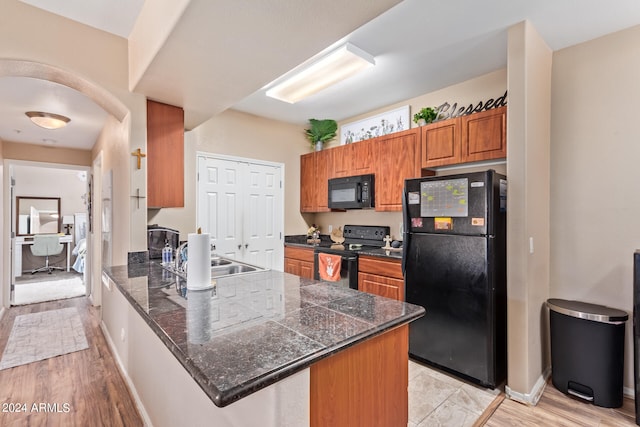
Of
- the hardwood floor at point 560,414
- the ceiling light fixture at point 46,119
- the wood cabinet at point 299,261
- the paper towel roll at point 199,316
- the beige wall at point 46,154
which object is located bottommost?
the hardwood floor at point 560,414

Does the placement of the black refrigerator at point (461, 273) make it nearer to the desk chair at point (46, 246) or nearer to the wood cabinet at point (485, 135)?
the wood cabinet at point (485, 135)

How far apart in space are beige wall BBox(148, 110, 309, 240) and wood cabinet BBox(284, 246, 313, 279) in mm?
361

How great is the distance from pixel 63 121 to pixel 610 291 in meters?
5.42

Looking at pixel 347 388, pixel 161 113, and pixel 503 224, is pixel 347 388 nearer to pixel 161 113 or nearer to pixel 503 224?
pixel 503 224

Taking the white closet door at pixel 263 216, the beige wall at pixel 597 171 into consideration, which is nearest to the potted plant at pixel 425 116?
the beige wall at pixel 597 171

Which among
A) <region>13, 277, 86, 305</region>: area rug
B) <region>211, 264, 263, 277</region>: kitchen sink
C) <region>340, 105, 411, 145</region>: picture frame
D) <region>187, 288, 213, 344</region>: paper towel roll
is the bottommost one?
<region>13, 277, 86, 305</region>: area rug

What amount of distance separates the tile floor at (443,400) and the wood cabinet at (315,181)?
2.47 meters

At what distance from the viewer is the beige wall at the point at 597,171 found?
7.50 feet

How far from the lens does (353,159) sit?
3.95 m

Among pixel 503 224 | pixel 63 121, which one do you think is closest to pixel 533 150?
pixel 503 224

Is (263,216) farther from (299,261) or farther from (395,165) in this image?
(395,165)

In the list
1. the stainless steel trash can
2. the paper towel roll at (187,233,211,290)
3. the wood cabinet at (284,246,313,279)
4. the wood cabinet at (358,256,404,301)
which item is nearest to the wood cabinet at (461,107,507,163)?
the wood cabinet at (358,256,404,301)

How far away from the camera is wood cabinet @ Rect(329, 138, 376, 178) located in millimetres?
3766

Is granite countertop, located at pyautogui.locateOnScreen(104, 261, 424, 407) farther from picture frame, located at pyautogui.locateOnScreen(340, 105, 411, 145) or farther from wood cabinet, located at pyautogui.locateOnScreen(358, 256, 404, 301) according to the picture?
picture frame, located at pyautogui.locateOnScreen(340, 105, 411, 145)
